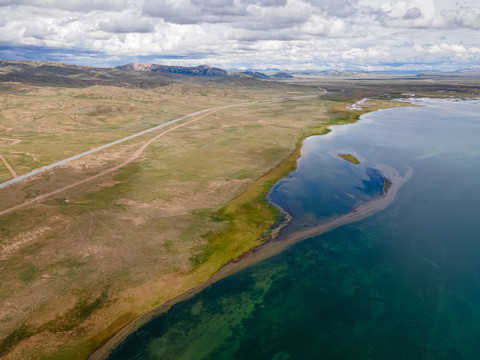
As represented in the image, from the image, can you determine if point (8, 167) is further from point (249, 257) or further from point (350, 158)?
point (350, 158)

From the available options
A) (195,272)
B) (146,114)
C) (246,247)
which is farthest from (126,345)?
(146,114)

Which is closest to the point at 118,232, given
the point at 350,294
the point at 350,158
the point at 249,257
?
the point at 249,257

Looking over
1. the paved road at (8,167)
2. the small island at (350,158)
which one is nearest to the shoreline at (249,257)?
the small island at (350,158)

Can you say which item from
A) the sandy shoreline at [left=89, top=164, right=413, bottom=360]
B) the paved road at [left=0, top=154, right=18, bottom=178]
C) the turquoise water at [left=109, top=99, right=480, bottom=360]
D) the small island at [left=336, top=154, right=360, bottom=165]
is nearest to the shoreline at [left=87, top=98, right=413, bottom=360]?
the sandy shoreline at [left=89, top=164, right=413, bottom=360]

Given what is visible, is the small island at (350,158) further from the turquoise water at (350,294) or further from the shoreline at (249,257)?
the turquoise water at (350,294)

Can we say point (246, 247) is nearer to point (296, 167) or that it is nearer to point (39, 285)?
point (39, 285)

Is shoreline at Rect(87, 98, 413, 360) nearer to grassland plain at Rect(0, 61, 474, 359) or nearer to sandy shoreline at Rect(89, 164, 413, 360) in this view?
sandy shoreline at Rect(89, 164, 413, 360)
